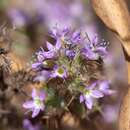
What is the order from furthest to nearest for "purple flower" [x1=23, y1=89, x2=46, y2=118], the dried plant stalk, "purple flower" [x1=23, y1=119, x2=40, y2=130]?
"purple flower" [x1=23, y1=119, x2=40, y2=130] → "purple flower" [x1=23, y1=89, x2=46, y2=118] → the dried plant stalk

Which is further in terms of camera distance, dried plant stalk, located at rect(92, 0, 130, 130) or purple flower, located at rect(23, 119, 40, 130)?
purple flower, located at rect(23, 119, 40, 130)

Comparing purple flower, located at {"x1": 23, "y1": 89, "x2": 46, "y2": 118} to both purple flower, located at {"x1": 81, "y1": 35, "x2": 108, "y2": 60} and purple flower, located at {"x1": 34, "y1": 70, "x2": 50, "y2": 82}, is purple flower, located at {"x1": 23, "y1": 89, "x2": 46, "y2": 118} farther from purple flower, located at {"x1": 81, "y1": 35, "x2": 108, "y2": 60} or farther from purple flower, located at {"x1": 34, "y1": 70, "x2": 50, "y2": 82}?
purple flower, located at {"x1": 81, "y1": 35, "x2": 108, "y2": 60}

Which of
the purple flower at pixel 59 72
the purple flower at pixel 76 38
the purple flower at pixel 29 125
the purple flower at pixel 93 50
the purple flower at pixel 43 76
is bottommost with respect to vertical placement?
the purple flower at pixel 29 125

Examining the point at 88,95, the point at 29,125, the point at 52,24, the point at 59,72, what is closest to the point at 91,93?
the point at 88,95

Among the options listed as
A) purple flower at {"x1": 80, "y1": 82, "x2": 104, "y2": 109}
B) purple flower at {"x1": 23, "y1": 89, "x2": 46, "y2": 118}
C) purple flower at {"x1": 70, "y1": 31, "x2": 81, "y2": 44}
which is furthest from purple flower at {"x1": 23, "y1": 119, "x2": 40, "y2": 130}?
purple flower at {"x1": 70, "y1": 31, "x2": 81, "y2": 44}

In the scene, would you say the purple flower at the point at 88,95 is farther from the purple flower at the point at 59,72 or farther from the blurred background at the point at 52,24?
the blurred background at the point at 52,24

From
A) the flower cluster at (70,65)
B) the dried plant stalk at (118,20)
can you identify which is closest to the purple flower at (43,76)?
the flower cluster at (70,65)

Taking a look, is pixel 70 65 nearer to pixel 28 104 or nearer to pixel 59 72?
pixel 59 72
